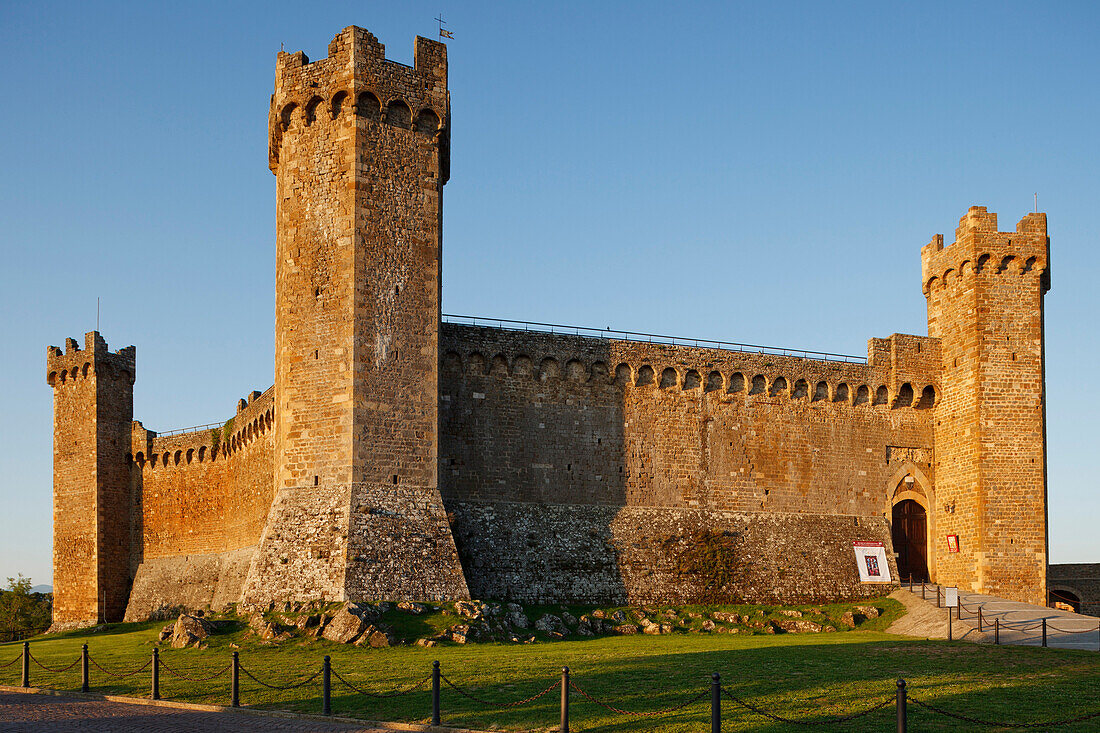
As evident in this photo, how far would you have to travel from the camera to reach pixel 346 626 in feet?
67.9

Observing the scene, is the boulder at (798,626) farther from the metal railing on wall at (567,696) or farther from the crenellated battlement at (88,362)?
the crenellated battlement at (88,362)

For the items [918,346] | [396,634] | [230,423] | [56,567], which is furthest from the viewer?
[56,567]

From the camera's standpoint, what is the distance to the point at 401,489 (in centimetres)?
2383

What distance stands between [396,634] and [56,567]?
917 inches

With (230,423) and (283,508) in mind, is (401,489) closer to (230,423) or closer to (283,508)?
(283,508)

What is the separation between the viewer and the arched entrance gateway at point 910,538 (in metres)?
31.4

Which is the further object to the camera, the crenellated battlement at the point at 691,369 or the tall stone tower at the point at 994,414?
the tall stone tower at the point at 994,414

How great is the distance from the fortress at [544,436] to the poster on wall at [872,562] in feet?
1.07

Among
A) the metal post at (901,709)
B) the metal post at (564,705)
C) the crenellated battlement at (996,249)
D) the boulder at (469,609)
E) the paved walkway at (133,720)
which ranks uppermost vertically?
the crenellated battlement at (996,249)

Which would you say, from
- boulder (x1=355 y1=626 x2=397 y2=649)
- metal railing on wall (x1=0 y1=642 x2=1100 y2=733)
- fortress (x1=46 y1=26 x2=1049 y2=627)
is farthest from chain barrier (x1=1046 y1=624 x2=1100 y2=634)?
boulder (x1=355 y1=626 x2=397 y2=649)

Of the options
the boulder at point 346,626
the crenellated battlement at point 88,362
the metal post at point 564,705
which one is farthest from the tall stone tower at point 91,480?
the metal post at point 564,705

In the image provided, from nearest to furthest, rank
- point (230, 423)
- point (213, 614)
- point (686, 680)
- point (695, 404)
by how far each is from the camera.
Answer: point (686, 680) → point (213, 614) → point (695, 404) → point (230, 423)

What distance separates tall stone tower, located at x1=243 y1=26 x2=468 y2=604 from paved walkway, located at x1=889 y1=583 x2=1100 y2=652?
11.6m

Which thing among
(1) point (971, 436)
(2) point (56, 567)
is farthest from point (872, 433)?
(2) point (56, 567)
